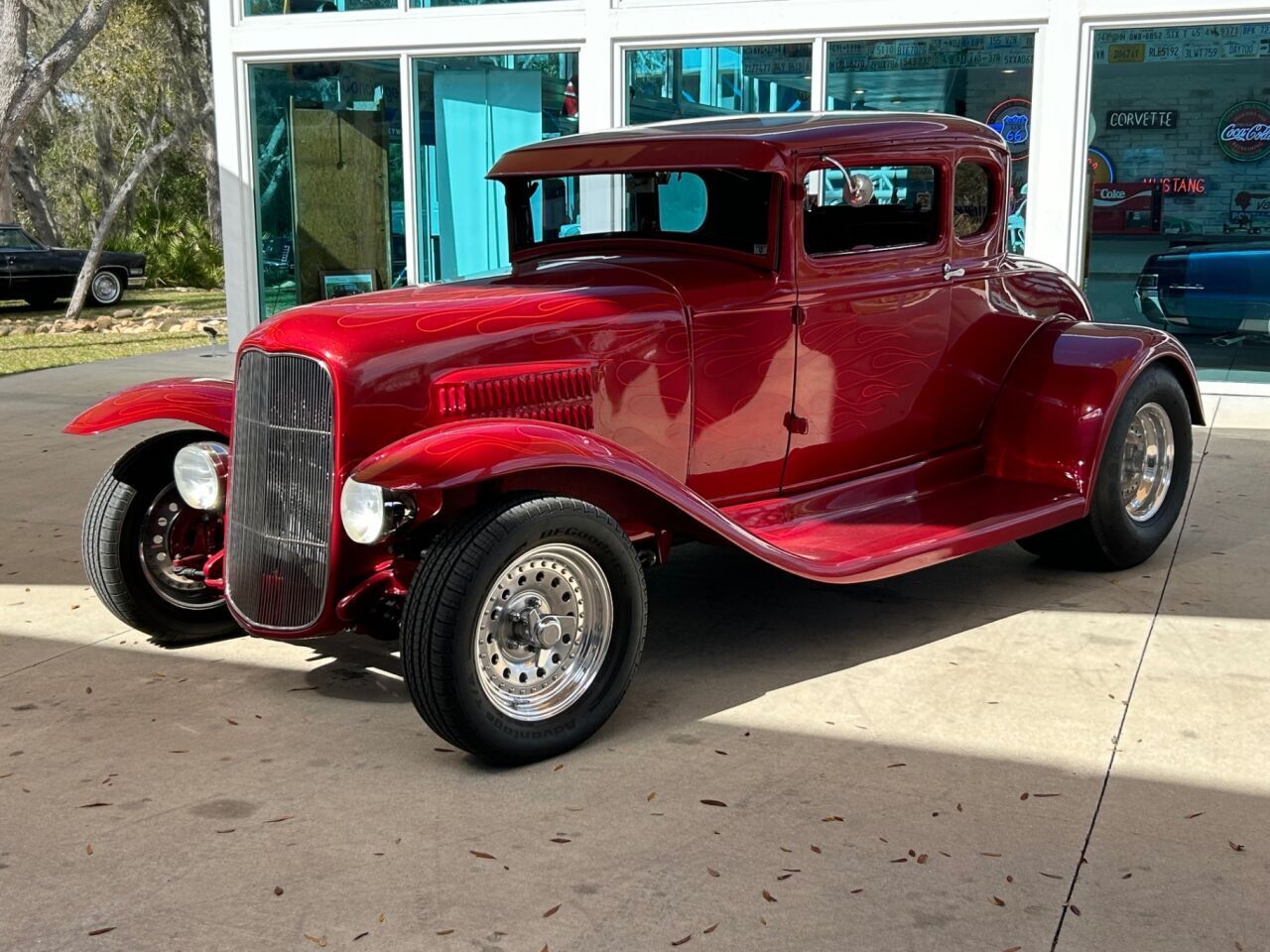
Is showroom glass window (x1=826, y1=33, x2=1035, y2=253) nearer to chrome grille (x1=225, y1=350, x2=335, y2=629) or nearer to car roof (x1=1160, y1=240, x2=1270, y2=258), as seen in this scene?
car roof (x1=1160, y1=240, x2=1270, y2=258)

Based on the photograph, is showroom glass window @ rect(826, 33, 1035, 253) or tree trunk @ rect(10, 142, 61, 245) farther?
tree trunk @ rect(10, 142, 61, 245)

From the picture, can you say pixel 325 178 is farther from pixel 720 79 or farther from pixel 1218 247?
pixel 1218 247

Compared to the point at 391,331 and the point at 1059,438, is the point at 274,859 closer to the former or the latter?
the point at 391,331

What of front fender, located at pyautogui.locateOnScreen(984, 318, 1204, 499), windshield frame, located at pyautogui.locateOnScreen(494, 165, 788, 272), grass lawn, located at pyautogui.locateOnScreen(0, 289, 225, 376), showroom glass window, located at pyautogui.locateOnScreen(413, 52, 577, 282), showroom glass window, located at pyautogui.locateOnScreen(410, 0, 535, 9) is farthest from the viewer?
grass lawn, located at pyautogui.locateOnScreen(0, 289, 225, 376)

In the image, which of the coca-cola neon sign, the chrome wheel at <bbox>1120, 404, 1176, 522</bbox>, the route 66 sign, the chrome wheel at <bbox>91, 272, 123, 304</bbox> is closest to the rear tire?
the chrome wheel at <bbox>1120, 404, 1176, 522</bbox>

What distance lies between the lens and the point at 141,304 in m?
20.8

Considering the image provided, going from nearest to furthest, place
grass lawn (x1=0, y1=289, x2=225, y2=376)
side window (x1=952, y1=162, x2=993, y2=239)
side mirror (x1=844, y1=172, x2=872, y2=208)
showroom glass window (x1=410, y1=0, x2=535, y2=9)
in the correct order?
side mirror (x1=844, y1=172, x2=872, y2=208) → side window (x1=952, y1=162, x2=993, y2=239) → showroom glass window (x1=410, y1=0, x2=535, y2=9) → grass lawn (x1=0, y1=289, x2=225, y2=376)

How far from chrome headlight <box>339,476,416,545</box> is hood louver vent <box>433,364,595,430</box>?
0.32 m

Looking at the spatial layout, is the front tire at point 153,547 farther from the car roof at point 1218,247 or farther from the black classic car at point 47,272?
the black classic car at point 47,272

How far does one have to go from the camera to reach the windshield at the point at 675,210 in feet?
16.1

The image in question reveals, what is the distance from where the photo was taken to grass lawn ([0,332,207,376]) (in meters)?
13.4

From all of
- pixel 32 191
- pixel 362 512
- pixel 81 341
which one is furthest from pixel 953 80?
pixel 32 191

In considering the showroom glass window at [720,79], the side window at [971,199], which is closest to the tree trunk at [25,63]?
the showroom glass window at [720,79]

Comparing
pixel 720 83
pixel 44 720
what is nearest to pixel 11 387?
pixel 720 83
